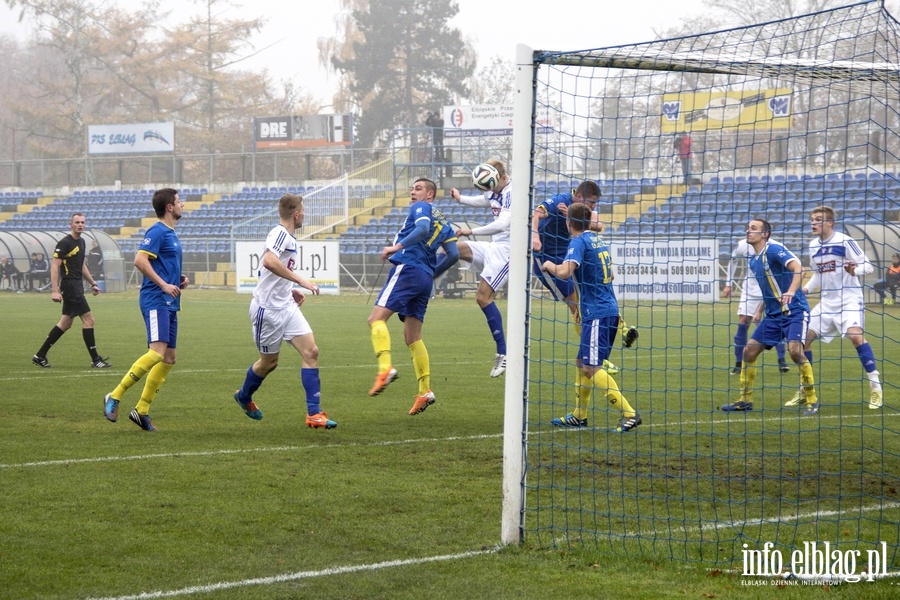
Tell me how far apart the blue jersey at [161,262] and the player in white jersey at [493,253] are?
9.85ft

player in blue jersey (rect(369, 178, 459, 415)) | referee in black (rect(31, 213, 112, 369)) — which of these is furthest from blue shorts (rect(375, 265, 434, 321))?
referee in black (rect(31, 213, 112, 369))

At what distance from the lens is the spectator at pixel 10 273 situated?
36.0 meters

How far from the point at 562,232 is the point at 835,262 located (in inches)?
106

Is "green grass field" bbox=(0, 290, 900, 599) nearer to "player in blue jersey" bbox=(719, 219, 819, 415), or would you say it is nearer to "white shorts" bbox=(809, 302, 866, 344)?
"player in blue jersey" bbox=(719, 219, 819, 415)

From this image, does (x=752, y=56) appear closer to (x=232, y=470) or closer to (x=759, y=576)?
(x=759, y=576)

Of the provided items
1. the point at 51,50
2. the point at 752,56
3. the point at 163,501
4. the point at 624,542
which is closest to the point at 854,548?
the point at 624,542

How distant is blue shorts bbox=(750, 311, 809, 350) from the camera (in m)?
10.3

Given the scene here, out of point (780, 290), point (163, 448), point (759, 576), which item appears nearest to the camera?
point (759, 576)

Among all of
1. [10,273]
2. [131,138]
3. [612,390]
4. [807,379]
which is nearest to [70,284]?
[612,390]

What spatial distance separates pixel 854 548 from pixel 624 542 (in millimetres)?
1130

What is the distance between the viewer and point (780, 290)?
34.5 ft

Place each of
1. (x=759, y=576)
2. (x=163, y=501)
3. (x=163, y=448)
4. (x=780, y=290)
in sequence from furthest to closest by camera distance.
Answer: (x=780, y=290) → (x=163, y=448) → (x=163, y=501) → (x=759, y=576)

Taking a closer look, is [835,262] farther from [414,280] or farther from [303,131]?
[303,131]

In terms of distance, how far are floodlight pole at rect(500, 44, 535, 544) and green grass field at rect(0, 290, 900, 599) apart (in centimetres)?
22
